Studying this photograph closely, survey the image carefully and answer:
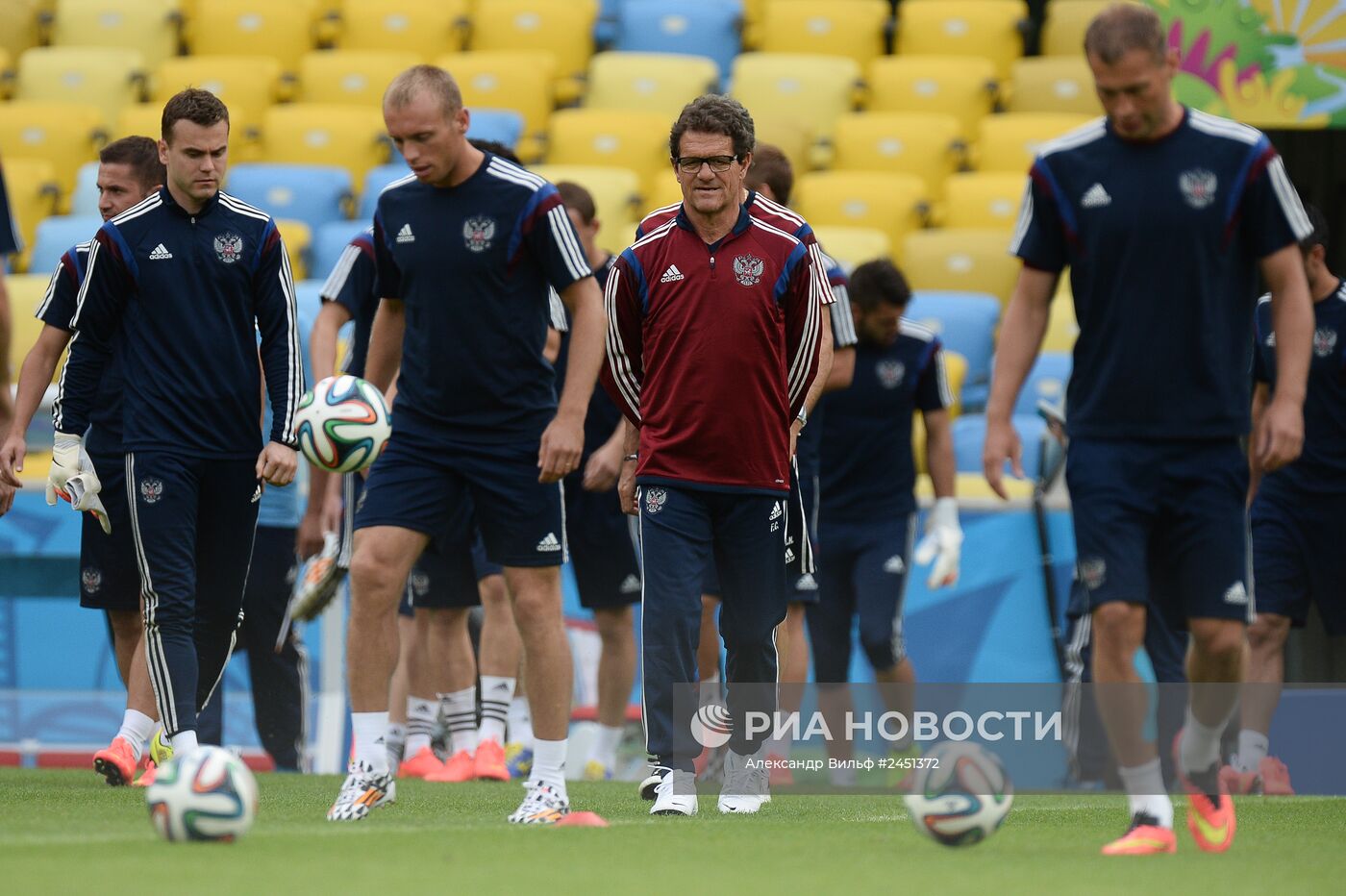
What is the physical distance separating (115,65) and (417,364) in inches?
371

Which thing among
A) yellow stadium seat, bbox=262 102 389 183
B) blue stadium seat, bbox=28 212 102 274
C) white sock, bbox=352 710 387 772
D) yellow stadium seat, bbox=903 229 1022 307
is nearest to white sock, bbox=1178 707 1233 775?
A: white sock, bbox=352 710 387 772

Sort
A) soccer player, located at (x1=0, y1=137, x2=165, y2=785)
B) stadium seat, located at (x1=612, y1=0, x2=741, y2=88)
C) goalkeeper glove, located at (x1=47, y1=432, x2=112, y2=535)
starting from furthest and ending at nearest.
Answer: stadium seat, located at (x1=612, y1=0, x2=741, y2=88)
soccer player, located at (x1=0, y1=137, x2=165, y2=785)
goalkeeper glove, located at (x1=47, y1=432, x2=112, y2=535)

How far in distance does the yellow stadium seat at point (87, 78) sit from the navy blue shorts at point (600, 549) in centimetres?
708

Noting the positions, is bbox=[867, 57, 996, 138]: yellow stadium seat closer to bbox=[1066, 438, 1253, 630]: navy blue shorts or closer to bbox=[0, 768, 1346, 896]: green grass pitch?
bbox=[0, 768, 1346, 896]: green grass pitch

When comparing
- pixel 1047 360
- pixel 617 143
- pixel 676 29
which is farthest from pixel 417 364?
pixel 676 29

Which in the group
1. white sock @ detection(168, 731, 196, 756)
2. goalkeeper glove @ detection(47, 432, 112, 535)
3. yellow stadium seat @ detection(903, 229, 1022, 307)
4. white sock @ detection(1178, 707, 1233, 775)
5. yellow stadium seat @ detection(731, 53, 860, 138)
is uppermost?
yellow stadium seat @ detection(731, 53, 860, 138)

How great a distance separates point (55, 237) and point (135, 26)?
3.86 m

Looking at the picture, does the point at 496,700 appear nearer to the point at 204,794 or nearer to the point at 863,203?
the point at 204,794

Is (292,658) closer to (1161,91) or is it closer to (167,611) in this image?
(167,611)

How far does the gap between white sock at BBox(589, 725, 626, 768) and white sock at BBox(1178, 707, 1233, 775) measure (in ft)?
12.9

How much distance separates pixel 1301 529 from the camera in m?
7.94

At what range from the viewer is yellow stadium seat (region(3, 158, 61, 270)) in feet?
42.7

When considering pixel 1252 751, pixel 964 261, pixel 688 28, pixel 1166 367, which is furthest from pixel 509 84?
pixel 1166 367

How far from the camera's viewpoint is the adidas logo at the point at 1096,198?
16.8 feet
